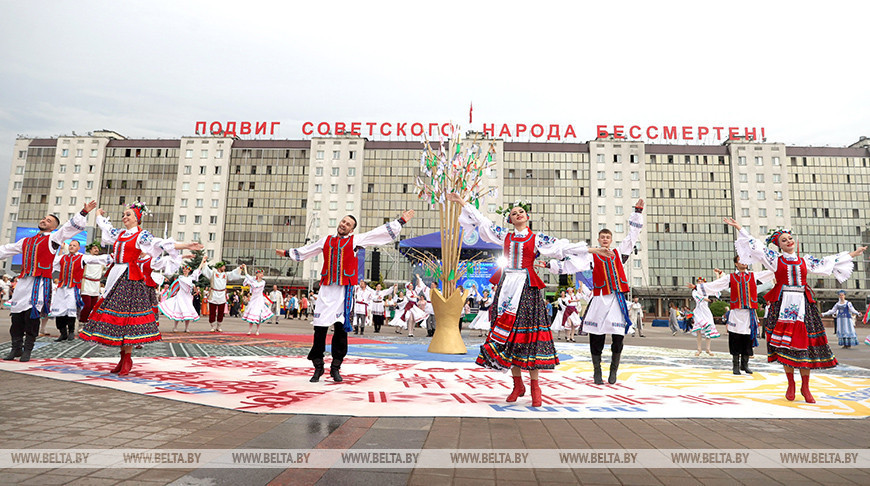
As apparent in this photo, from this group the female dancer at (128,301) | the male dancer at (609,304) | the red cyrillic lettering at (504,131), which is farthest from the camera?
the red cyrillic lettering at (504,131)

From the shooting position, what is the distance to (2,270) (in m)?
62.8

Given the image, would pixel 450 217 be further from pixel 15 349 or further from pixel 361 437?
pixel 361 437

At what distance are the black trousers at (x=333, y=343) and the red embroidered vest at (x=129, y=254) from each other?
2.39 metres

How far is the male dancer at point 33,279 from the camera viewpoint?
7285mm

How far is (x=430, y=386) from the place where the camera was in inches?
247

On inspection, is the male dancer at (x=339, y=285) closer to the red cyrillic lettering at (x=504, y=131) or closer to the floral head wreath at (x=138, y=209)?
the floral head wreath at (x=138, y=209)

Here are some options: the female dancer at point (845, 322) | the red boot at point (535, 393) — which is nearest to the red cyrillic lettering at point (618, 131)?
the female dancer at point (845, 322)

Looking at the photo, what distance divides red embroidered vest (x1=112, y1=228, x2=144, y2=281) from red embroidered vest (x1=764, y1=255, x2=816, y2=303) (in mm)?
7975

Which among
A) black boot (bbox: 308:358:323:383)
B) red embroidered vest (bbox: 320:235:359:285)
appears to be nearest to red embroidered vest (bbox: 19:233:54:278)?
red embroidered vest (bbox: 320:235:359:285)

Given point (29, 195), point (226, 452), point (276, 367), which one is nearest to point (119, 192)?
point (29, 195)

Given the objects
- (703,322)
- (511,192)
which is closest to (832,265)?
(703,322)

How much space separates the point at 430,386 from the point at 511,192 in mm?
58401

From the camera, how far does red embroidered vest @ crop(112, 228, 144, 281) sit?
6.54 m

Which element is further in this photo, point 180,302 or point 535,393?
point 180,302
